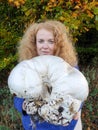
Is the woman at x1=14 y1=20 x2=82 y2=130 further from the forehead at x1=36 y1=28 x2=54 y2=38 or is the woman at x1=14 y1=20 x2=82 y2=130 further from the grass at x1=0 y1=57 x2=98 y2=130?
the grass at x1=0 y1=57 x2=98 y2=130

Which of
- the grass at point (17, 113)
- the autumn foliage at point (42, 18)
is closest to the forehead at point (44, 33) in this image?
the autumn foliage at point (42, 18)

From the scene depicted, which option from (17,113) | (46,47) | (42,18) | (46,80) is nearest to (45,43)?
(46,47)

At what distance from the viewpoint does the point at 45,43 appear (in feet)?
10.3

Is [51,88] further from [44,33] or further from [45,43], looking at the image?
[44,33]

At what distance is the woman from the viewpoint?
9.98ft

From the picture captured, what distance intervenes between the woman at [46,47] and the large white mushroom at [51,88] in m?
0.24

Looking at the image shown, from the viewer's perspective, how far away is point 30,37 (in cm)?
331

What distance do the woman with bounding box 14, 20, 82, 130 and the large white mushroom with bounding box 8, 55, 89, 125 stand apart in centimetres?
24

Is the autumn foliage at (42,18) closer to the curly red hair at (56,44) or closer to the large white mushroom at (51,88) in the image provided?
the curly red hair at (56,44)

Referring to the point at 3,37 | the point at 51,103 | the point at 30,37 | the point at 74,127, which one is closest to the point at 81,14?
the point at 3,37

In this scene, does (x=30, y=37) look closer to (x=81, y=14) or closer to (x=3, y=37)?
(x=81, y=14)

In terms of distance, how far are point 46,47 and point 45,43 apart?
0.10ft

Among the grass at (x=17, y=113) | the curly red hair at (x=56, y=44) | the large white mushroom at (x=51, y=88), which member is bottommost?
the grass at (x=17, y=113)

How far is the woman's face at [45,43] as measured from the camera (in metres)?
3.13
